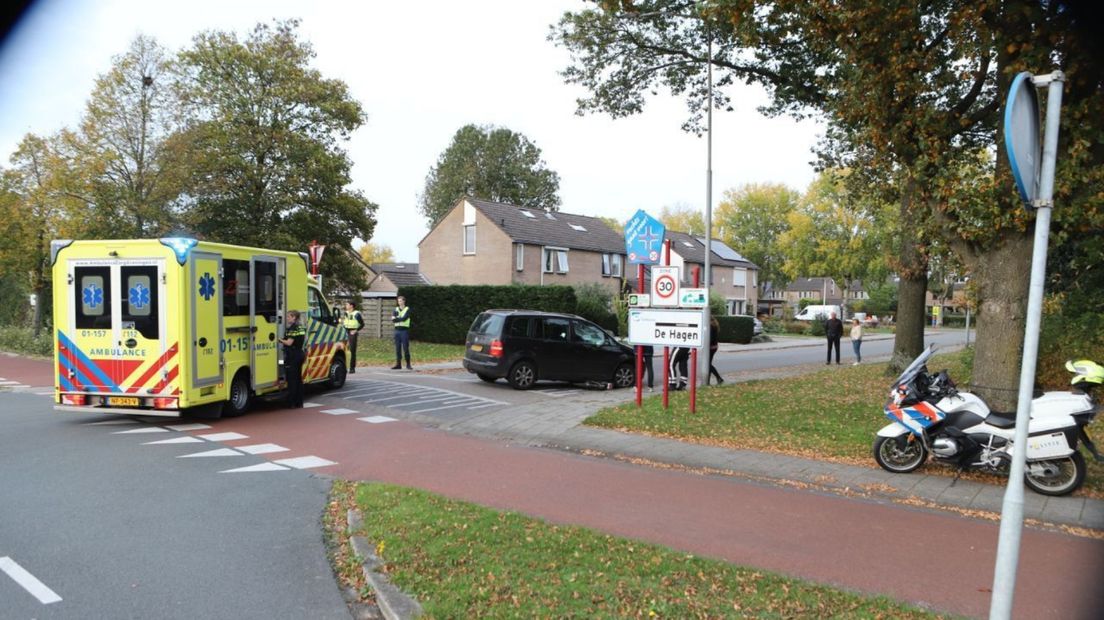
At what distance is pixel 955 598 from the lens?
14.7 ft

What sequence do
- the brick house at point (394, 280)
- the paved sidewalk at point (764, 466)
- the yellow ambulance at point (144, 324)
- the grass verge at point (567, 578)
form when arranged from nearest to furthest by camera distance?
the grass verge at point (567, 578) → the paved sidewalk at point (764, 466) → the yellow ambulance at point (144, 324) → the brick house at point (394, 280)

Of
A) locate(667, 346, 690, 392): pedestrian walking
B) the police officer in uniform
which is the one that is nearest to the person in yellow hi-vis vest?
the police officer in uniform

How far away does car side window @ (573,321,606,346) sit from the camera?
1555cm

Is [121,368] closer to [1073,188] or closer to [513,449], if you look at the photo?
[513,449]

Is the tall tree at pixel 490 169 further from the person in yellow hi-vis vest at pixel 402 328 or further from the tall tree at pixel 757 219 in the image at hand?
the person in yellow hi-vis vest at pixel 402 328

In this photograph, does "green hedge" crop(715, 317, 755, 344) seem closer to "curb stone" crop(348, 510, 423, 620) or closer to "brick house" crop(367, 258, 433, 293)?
"brick house" crop(367, 258, 433, 293)

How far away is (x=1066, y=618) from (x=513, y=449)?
20.3ft

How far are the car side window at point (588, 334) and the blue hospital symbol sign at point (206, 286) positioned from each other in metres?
7.64

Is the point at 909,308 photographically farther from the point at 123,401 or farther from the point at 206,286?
the point at 123,401

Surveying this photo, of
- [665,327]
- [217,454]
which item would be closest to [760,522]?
[665,327]

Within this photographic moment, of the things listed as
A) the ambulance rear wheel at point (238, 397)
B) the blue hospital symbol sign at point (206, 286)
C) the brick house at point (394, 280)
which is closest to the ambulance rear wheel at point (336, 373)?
the ambulance rear wheel at point (238, 397)

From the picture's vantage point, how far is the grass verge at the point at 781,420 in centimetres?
883

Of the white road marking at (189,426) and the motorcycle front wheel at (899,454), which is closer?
the motorcycle front wheel at (899,454)

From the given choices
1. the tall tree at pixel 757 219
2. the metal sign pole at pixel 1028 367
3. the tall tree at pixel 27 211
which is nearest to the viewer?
the metal sign pole at pixel 1028 367
